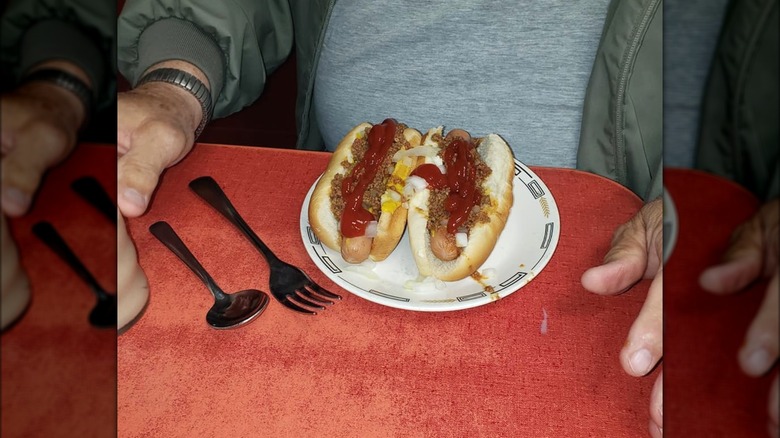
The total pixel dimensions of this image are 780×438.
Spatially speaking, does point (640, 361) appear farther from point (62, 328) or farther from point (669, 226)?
point (62, 328)

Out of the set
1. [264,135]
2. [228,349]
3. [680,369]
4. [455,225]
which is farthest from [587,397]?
[264,135]

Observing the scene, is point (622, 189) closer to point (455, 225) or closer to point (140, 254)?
point (455, 225)

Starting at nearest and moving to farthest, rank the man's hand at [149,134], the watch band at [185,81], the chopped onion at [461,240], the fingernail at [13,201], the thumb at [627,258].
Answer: the fingernail at [13,201] < the thumb at [627,258] < the man's hand at [149,134] < the chopped onion at [461,240] < the watch band at [185,81]

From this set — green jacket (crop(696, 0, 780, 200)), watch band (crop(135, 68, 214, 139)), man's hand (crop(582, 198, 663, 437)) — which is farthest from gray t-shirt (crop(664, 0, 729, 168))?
watch band (crop(135, 68, 214, 139))

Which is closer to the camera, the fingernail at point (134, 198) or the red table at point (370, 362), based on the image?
the red table at point (370, 362)

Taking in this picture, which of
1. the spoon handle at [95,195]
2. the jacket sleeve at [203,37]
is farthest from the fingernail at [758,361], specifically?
the jacket sleeve at [203,37]

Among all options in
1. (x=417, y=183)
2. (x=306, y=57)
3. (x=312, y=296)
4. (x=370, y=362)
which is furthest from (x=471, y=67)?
(x=370, y=362)

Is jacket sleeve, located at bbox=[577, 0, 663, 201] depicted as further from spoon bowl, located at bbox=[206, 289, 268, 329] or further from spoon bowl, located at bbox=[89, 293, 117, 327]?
spoon bowl, located at bbox=[89, 293, 117, 327]

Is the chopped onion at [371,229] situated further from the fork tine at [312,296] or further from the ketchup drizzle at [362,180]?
the fork tine at [312,296]
